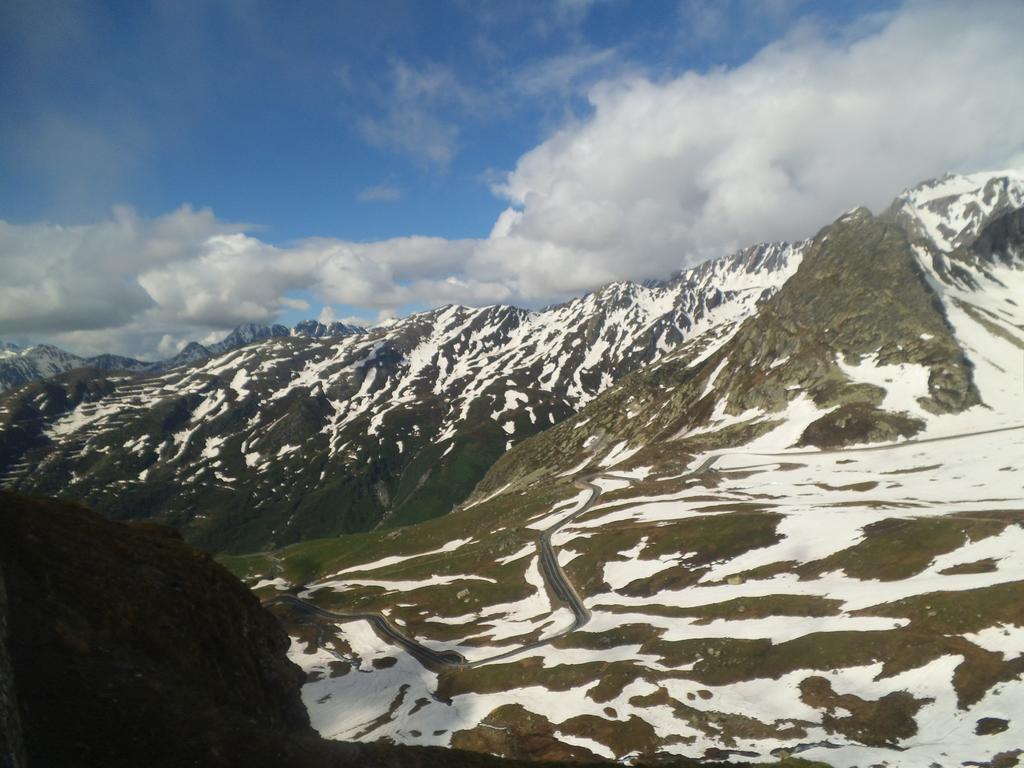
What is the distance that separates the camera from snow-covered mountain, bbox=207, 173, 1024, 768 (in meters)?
46.2

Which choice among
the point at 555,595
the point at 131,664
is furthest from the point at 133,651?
the point at 555,595

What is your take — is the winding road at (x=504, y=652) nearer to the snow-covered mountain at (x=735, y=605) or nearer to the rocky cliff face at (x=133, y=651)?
the snow-covered mountain at (x=735, y=605)

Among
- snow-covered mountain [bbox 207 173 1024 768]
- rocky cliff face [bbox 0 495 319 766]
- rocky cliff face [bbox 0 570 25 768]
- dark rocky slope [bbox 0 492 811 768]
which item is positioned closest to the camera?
rocky cliff face [bbox 0 570 25 768]

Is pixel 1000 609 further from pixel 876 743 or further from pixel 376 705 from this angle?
pixel 376 705

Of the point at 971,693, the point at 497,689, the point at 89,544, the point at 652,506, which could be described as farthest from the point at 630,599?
the point at 89,544

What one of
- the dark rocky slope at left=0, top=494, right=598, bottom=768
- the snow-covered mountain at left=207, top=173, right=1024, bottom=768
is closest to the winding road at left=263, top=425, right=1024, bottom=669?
the snow-covered mountain at left=207, top=173, right=1024, bottom=768

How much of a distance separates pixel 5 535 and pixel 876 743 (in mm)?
60469

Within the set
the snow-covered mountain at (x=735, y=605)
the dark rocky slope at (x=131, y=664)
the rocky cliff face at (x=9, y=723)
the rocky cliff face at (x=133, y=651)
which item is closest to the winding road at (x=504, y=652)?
the snow-covered mountain at (x=735, y=605)

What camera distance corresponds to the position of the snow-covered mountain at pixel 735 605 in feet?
152

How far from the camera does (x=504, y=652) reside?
79750 millimetres

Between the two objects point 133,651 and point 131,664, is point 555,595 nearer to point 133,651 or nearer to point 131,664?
point 133,651

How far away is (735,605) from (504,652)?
34707 mm

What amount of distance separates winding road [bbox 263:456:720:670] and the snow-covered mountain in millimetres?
619

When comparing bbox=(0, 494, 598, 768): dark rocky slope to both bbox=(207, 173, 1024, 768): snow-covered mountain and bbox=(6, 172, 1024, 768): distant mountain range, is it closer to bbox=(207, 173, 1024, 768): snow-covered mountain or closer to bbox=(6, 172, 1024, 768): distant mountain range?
bbox=(6, 172, 1024, 768): distant mountain range
